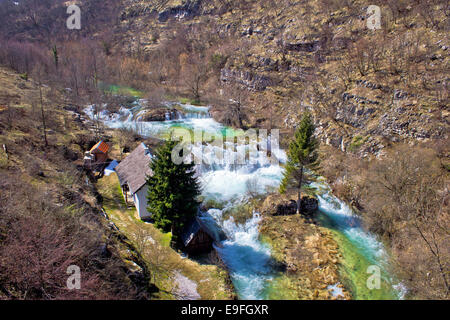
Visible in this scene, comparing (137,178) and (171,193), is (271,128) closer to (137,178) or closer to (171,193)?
(137,178)

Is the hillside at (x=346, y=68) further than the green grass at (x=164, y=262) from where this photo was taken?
Yes

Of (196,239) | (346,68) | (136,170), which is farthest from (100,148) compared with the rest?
(346,68)

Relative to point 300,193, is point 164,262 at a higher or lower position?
lower

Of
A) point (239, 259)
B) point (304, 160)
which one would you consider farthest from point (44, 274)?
point (304, 160)

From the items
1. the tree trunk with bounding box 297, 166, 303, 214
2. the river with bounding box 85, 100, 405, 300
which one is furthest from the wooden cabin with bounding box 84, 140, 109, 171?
the tree trunk with bounding box 297, 166, 303, 214

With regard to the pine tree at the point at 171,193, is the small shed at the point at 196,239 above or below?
below

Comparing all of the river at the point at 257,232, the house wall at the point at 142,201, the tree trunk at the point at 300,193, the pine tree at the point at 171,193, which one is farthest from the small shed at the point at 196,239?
the tree trunk at the point at 300,193

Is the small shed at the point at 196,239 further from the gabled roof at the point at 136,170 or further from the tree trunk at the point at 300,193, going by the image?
the tree trunk at the point at 300,193

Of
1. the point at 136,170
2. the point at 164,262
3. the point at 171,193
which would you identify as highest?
the point at 171,193
